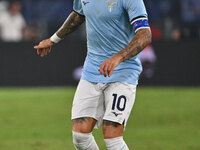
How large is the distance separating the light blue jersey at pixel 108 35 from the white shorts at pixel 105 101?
0.24 ft

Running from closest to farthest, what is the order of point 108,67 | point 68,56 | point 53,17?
point 108,67 → point 68,56 → point 53,17

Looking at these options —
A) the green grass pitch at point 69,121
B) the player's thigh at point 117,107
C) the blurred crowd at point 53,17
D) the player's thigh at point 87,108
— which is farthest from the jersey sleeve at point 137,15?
the blurred crowd at point 53,17

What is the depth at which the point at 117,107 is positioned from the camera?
6.89 m

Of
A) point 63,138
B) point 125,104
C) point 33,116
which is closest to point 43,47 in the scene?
point 125,104

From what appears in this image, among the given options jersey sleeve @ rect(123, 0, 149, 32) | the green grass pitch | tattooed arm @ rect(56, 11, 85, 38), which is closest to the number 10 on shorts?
jersey sleeve @ rect(123, 0, 149, 32)

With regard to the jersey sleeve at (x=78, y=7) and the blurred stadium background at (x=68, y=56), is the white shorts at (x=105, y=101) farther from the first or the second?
the blurred stadium background at (x=68, y=56)

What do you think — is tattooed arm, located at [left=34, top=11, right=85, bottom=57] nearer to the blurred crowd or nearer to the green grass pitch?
the green grass pitch

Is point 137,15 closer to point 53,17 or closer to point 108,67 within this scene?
point 108,67

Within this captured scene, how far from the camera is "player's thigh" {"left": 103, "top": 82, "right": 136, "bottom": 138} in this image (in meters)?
6.85

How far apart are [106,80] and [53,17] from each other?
11.6 meters

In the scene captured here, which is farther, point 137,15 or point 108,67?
point 137,15

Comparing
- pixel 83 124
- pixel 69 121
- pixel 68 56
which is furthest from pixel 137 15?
pixel 68 56

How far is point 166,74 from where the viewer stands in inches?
736

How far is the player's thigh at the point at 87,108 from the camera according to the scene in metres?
7.06
